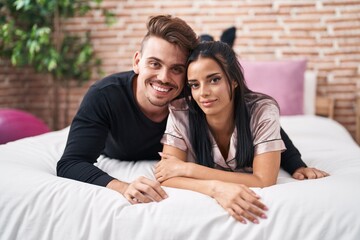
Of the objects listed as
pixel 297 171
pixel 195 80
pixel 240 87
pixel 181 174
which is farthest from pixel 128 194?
pixel 297 171

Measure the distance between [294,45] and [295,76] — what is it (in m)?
0.42

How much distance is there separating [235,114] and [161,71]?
0.32 m

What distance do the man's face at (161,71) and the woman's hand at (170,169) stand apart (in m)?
0.27

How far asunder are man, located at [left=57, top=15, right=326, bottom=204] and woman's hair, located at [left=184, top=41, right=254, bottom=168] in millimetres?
93

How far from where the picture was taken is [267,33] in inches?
133

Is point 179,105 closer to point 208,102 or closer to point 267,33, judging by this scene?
point 208,102

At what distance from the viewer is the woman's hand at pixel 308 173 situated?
149 centimetres

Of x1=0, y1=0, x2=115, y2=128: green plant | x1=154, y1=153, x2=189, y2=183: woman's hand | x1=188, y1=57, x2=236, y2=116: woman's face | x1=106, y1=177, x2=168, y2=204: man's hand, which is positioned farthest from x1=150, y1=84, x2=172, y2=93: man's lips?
x1=0, y1=0, x2=115, y2=128: green plant

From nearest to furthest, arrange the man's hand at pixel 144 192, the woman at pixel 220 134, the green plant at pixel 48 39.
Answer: the man's hand at pixel 144 192 < the woman at pixel 220 134 < the green plant at pixel 48 39

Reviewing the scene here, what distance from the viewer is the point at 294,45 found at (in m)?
3.35

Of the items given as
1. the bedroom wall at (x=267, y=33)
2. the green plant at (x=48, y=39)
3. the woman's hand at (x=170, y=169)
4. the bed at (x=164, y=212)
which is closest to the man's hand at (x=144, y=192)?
the bed at (x=164, y=212)

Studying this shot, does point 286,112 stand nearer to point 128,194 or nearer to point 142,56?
point 142,56

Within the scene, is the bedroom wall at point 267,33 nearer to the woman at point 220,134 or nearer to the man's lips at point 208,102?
the woman at point 220,134

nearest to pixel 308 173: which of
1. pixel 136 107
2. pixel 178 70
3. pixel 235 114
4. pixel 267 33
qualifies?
pixel 235 114
